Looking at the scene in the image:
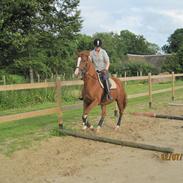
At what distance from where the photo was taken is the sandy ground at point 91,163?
541 centimetres

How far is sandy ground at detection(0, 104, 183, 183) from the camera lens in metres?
5.41

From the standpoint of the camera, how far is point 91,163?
627cm

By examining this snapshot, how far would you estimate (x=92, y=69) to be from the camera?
8844mm

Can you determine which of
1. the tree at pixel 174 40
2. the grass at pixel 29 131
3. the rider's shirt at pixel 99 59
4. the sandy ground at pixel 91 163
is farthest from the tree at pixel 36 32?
Result: the tree at pixel 174 40

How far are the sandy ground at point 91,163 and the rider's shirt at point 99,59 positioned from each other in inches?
73.1

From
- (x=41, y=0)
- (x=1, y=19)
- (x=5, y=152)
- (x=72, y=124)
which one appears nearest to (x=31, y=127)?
(x=72, y=124)

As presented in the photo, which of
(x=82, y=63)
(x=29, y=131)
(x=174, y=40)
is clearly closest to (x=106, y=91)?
(x=82, y=63)

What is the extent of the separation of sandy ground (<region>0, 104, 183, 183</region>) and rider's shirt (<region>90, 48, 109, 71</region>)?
186 centimetres

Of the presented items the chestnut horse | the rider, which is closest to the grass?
the chestnut horse

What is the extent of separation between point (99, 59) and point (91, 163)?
12.0 ft

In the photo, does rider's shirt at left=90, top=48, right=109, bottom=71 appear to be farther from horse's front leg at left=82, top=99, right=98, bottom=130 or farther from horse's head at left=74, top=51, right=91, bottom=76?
horse's front leg at left=82, top=99, right=98, bottom=130

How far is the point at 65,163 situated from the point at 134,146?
162 cm

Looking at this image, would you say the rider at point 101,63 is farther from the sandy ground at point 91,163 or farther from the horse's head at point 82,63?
the sandy ground at point 91,163

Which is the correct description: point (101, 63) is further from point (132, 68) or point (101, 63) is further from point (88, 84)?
point (132, 68)
